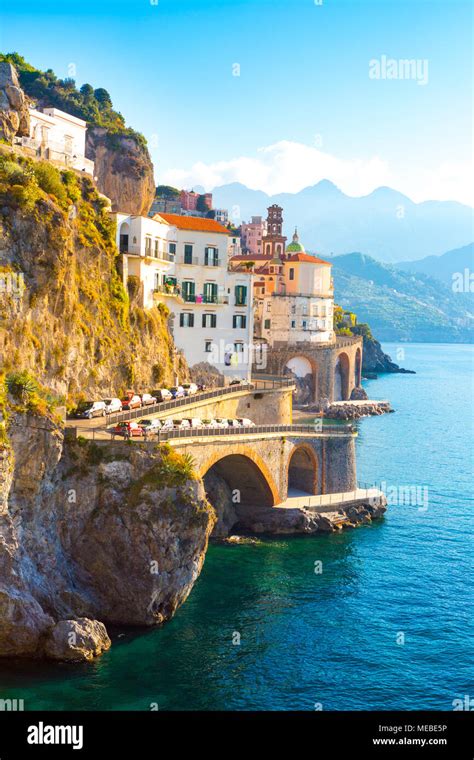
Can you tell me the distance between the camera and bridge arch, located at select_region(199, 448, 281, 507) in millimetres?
78500

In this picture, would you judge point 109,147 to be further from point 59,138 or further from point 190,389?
point 190,389

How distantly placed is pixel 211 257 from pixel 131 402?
1272 inches

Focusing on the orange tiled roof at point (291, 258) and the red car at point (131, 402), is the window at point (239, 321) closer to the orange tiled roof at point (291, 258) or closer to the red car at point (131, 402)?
the red car at point (131, 402)

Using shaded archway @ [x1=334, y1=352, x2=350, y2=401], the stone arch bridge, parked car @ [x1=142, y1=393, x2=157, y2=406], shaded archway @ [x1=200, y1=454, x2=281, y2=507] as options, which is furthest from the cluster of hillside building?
shaded archway @ [x1=334, y1=352, x2=350, y2=401]

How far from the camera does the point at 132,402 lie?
73.2 metres

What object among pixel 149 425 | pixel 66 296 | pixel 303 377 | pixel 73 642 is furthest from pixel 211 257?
pixel 73 642

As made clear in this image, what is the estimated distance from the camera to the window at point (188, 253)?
9831 centimetres

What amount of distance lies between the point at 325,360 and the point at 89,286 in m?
87.7

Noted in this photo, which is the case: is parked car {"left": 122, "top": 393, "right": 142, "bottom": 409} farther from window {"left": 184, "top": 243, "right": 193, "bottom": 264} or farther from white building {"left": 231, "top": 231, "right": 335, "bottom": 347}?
white building {"left": 231, "top": 231, "right": 335, "bottom": 347}

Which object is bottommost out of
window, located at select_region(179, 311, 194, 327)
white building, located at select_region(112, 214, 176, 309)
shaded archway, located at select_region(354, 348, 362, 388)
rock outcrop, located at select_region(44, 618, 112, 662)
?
rock outcrop, located at select_region(44, 618, 112, 662)

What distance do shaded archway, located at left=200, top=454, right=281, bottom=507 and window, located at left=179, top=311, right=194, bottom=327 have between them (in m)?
23.3

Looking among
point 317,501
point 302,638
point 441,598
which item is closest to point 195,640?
point 302,638
